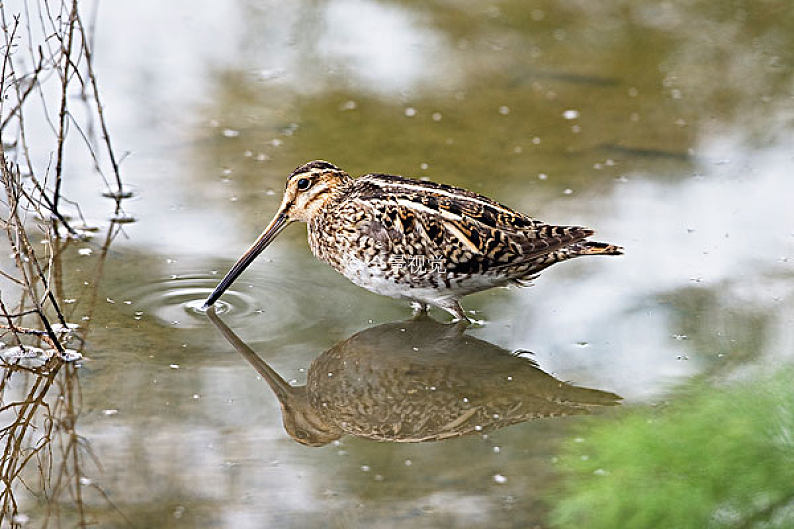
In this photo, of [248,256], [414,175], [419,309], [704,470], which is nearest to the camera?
[704,470]

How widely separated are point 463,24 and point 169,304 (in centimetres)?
510

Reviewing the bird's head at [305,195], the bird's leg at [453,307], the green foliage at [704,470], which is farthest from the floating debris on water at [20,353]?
the green foliage at [704,470]

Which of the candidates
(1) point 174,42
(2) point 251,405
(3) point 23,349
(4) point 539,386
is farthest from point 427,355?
(1) point 174,42

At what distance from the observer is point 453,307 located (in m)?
6.40

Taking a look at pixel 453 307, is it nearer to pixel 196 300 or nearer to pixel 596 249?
pixel 596 249

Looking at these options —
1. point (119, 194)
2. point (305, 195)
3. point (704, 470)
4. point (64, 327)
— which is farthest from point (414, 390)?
point (704, 470)

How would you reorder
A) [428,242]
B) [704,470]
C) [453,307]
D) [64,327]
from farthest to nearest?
[453,307], [428,242], [64,327], [704,470]

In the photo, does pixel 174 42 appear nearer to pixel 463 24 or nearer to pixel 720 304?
pixel 463 24

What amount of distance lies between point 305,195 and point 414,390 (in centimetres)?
137

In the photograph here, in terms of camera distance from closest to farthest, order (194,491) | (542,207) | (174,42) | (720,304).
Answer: (194,491) < (720,304) < (542,207) < (174,42)

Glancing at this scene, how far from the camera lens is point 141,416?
17.8ft

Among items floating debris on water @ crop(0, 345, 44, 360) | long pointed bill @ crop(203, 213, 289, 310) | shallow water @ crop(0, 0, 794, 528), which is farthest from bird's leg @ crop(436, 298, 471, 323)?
floating debris on water @ crop(0, 345, 44, 360)

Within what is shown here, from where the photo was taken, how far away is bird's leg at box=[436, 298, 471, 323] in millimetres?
6375

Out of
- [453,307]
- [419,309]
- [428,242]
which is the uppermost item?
[428,242]
